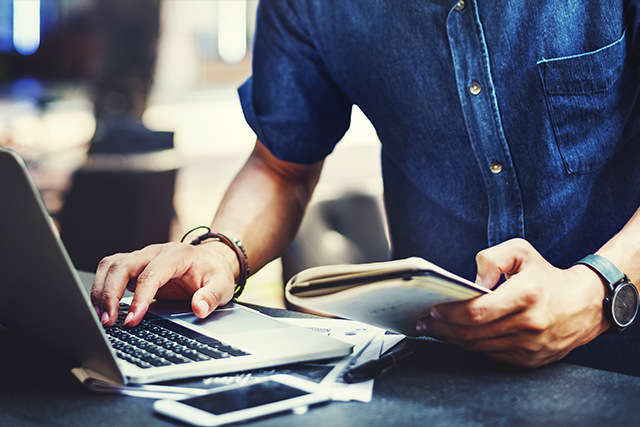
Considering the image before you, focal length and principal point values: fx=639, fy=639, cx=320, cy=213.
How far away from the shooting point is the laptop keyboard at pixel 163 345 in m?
0.64

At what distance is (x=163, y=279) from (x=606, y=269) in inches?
21.0

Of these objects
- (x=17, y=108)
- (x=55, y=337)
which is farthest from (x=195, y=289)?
(x=17, y=108)

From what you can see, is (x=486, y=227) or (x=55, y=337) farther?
(x=486, y=227)

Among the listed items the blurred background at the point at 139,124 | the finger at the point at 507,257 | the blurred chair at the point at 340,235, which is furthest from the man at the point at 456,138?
the blurred background at the point at 139,124

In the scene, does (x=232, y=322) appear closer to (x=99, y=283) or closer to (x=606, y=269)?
(x=99, y=283)

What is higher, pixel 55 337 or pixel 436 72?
pixel 436 72

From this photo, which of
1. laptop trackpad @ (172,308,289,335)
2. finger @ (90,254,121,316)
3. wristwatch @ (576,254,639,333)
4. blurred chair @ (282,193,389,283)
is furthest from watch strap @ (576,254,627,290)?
blurred chair @ (282,193,389,283)

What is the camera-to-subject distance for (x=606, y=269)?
0.75 metres

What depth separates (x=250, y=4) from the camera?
8828 millimetres

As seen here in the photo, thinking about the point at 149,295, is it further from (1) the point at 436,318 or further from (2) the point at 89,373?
(1) the point at 436,318

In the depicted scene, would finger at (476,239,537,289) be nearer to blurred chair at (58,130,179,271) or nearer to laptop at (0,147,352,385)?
laptop at (0,147,352,385)

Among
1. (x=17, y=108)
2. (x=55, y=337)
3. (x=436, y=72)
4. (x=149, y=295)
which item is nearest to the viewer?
(x=55, y=337)

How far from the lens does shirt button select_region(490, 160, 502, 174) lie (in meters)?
1.00

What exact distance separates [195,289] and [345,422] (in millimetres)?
399
